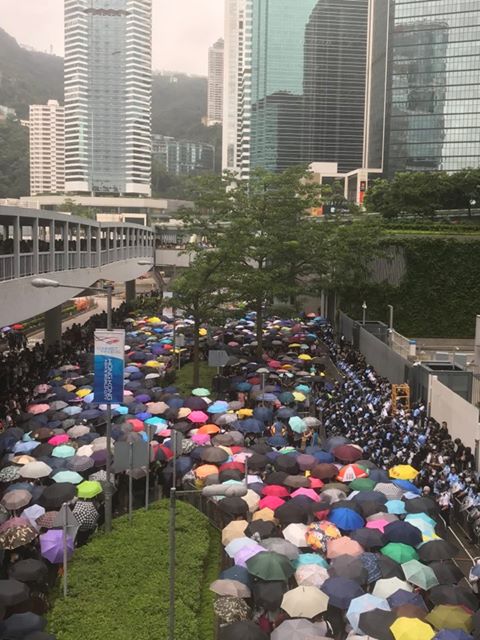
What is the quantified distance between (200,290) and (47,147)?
6282 inches

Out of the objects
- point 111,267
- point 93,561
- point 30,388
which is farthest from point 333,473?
point 111,267

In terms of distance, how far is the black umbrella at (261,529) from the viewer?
34.6 feet

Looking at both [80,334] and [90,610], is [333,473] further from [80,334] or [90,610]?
[80,334]

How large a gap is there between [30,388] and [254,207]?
1164 centimetres

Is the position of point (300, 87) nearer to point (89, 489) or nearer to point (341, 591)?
point (89, 489)

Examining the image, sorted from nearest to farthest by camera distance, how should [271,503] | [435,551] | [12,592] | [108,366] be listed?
[12,592], [435,551], [108,366], [271,503]

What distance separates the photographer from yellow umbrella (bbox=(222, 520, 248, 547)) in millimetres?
10727

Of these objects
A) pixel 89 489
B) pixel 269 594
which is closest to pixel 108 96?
pixel 89 489

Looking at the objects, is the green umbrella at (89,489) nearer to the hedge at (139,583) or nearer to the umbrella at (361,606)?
Answer: the hedge at (139,583)

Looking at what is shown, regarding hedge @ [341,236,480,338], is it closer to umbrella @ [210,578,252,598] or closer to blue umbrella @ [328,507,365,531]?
blue umbrella @ [328,507,365,531]

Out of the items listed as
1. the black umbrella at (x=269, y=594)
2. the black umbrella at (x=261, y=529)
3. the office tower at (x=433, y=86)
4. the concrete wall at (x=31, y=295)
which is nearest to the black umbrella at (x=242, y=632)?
the black umbrella at (x=269, y=594)

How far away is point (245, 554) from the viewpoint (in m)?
9.77

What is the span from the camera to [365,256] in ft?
103

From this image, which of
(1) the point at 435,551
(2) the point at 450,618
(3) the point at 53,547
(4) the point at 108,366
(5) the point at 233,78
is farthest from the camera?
(5) the point at 233,78
